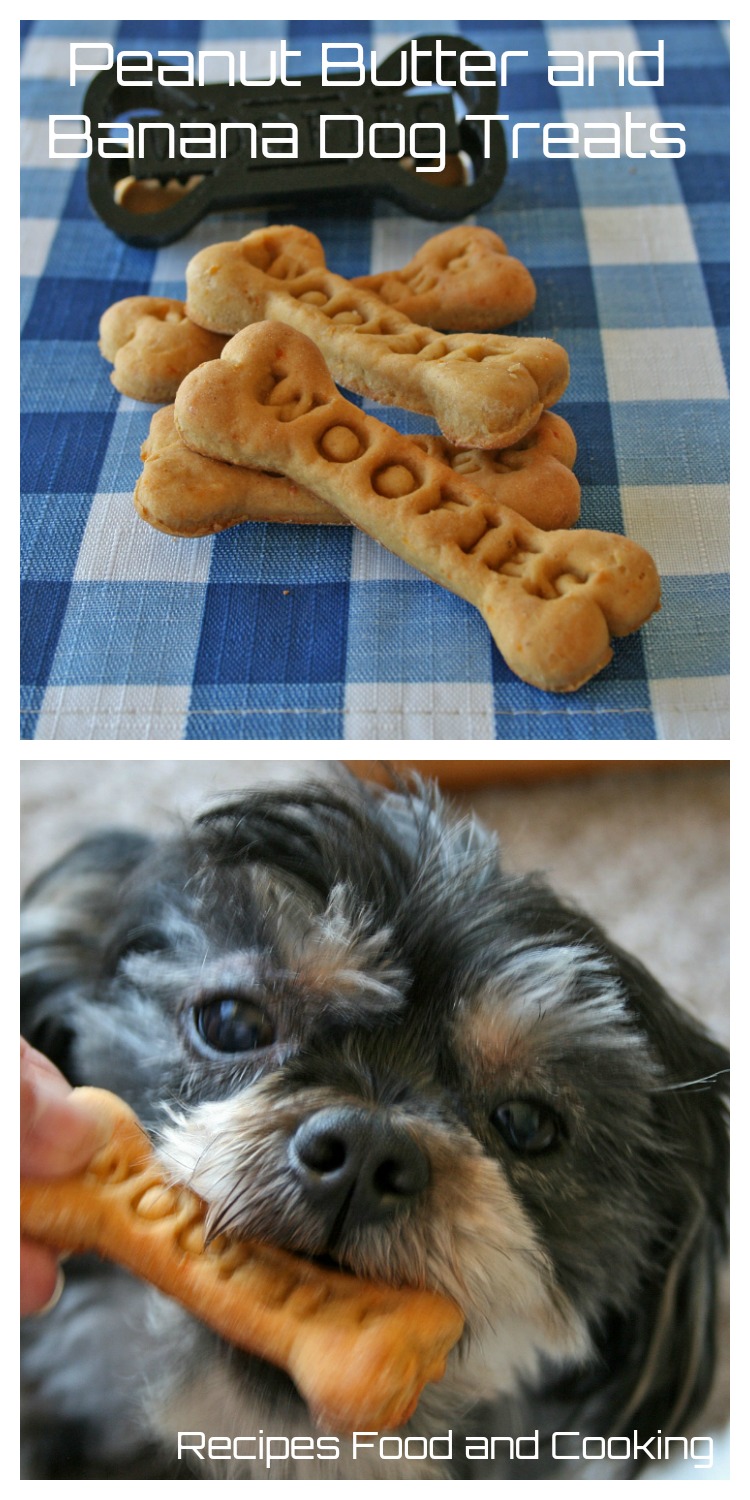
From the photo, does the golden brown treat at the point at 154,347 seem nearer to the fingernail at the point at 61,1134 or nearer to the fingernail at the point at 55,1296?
the fingernail at the point at 61,1134

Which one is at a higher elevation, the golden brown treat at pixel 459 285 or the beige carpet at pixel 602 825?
the golden brown treat at pixel 459 285

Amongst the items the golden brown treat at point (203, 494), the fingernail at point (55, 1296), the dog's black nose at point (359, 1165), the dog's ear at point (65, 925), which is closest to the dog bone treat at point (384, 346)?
the golden brown treat at point (203, 494)

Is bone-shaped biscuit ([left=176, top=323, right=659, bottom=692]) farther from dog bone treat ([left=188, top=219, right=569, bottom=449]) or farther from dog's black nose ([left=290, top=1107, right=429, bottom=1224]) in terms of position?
dog's black nose ([left=290, top=1107, right=429, bottom=1224])

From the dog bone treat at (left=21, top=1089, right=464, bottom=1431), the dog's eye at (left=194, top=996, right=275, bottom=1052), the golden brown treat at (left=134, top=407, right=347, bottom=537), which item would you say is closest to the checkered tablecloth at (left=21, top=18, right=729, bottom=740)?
the golden brown treat at (left=134, top=407, right=347, bottom=537)

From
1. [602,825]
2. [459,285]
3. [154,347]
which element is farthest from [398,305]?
[602,825]

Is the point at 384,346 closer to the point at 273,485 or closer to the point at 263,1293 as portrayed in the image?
the point at 273,485

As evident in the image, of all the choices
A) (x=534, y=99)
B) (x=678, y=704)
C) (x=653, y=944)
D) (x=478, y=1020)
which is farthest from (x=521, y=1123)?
(x=534, y=99)
